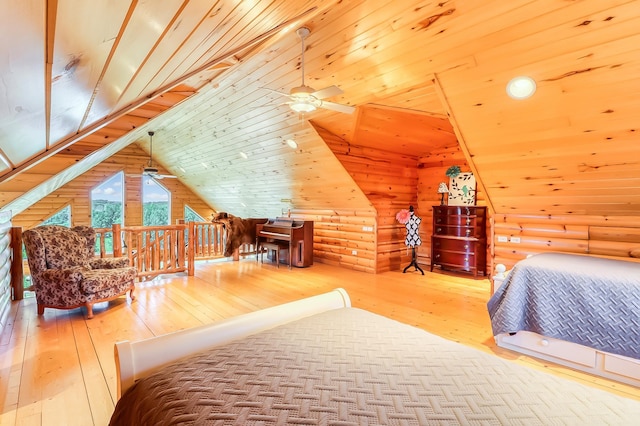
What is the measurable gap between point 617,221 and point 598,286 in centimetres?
175

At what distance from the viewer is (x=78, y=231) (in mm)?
4203

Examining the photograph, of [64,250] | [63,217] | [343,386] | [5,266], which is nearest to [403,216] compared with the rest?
[64,250]

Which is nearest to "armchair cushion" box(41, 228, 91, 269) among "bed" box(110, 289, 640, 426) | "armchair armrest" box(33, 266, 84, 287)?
"armchair armrest" box(33, 266, 84, 287)

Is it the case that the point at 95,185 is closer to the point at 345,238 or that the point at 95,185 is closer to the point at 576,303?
the point at 345,238

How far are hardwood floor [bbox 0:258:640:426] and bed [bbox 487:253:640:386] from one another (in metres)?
0.12

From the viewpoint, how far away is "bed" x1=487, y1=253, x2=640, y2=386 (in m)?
2.34

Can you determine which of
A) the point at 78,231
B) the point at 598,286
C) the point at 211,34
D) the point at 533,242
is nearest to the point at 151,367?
the point at 211,34

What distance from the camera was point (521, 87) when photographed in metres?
2.87

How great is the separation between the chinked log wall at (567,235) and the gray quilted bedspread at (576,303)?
771mm

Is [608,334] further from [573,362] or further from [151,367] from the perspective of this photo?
[151,367]

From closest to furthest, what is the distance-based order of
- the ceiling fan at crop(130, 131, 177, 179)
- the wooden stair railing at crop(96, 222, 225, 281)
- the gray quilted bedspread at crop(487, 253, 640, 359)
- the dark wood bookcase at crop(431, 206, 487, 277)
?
1. the gray quilted bedspread at crop(487, 253, 640, 359)
2. the wooden stair railing at crop(96, 222, 225, 281)
3. the dark wood bookcase at crop(431, 206, 487, 277)
4. the ceiling fan at crop(130, 131, 177, 179)

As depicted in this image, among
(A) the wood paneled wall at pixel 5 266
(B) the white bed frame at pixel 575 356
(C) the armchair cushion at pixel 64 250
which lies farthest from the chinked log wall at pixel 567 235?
(A) the wood paneled wall at pixel 5 266

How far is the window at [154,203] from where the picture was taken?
9984mm

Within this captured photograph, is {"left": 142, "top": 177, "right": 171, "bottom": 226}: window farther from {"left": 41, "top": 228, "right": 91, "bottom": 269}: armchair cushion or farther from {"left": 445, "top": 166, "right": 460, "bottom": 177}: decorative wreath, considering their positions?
{"left": 445, "top": 166, "right": 460, "bottom": 177}: decorative wreath
